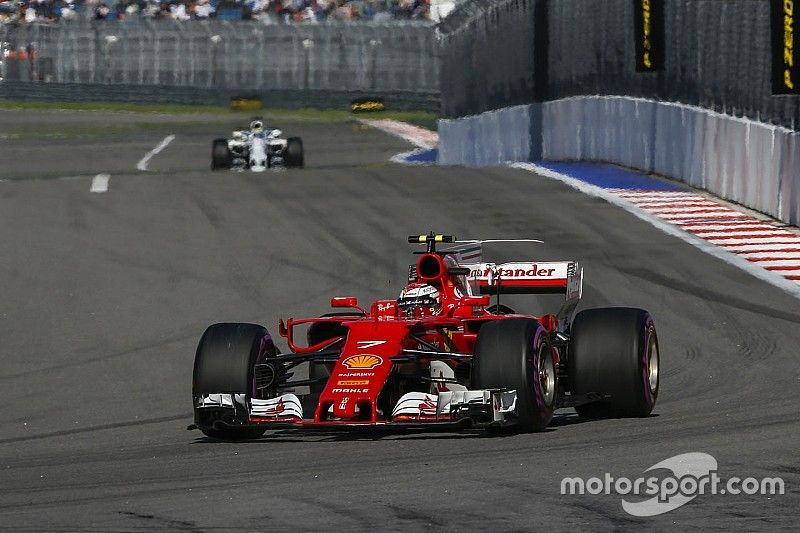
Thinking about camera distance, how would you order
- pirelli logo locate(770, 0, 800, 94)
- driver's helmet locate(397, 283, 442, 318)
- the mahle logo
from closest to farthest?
1. the mahle logo
2. driver's helmet locate(397, 283, 442, 318)
3. pirelli logo locate(770, 0, 800, 94)

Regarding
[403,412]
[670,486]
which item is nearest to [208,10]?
[403,412]

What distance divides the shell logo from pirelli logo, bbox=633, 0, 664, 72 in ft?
53.6

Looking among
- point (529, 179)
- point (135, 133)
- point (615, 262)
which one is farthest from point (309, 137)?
point (615, 262)

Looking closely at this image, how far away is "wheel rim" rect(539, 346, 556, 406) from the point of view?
9695 mm

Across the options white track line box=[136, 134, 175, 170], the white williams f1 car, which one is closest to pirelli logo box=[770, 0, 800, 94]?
the white williams f1 car

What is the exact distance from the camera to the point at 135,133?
5125cm

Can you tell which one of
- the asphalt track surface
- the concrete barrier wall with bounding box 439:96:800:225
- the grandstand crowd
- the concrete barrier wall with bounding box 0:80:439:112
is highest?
the grandstand crowd

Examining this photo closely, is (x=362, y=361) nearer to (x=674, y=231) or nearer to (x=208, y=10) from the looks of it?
(x=674, y=231)

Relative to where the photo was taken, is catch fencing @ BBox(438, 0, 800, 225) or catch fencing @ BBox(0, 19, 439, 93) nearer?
catch fencing @ BBox(438, 0, 800, 225)

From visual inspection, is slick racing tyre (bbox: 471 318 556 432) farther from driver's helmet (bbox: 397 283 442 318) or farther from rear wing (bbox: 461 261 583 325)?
rear wing (bbox: 461 261 583 325)

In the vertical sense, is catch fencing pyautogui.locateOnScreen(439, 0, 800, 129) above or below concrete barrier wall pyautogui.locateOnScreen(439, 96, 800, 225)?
above

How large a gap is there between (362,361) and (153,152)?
3545cm

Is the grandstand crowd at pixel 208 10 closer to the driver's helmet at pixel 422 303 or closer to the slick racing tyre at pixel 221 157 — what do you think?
the slick racing tyre at pixel 221 157

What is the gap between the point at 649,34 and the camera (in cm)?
2559
